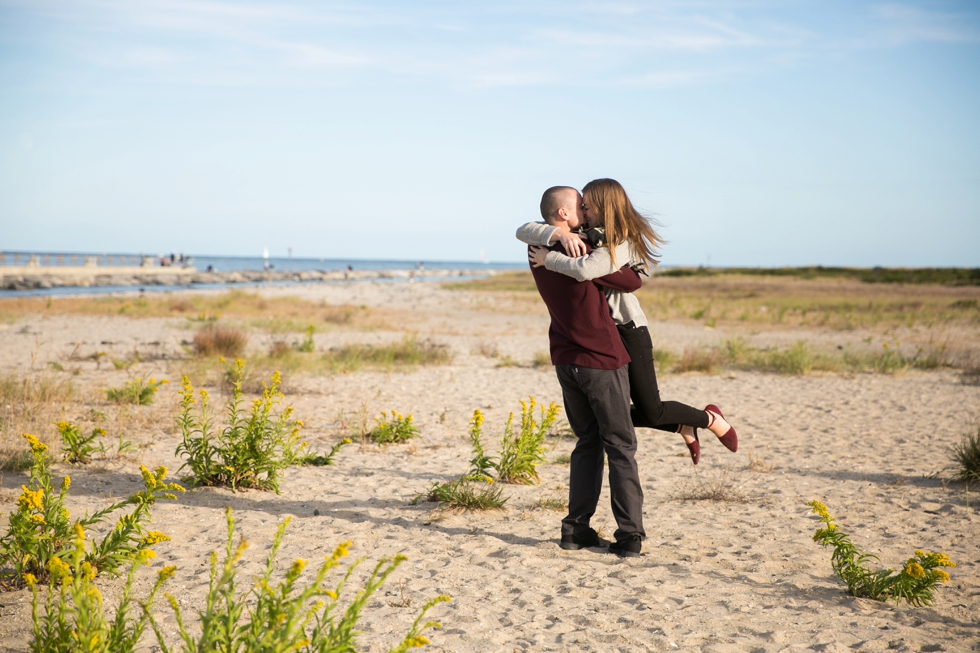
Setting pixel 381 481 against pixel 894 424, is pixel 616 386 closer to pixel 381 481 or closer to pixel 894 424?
pixel 381 481

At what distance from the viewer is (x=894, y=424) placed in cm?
806

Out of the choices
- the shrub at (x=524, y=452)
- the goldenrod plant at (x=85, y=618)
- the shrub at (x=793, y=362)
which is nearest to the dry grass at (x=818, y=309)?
the shrub at (x=793, y=362)

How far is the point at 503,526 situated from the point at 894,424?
5.78 m

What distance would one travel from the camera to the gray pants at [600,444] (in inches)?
149

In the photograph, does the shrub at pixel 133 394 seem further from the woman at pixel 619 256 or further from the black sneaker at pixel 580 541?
the woman at pixel 619 256

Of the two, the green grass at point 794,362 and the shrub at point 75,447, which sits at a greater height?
the green grass at point 794,362

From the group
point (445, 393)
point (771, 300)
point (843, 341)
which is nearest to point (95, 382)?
point (445, 393)

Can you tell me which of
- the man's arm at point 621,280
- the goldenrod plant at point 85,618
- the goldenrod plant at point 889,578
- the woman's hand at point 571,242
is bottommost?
the goldenrod plant at point 889,578

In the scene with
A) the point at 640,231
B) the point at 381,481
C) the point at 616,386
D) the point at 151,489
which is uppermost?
the point at 640,231

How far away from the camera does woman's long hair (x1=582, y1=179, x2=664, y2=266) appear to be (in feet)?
11.8

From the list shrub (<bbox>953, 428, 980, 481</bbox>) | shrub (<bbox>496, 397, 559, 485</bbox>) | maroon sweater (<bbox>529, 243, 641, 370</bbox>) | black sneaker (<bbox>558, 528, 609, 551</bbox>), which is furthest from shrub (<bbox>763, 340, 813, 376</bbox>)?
maroon sweater (<bbox>529, 243, 641, 370</bbox>)

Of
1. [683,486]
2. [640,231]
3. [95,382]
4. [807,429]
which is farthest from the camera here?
[95,382]

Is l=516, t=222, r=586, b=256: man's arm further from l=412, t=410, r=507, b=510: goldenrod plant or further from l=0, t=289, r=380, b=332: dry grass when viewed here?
l=0, t=289, r=380, b=332: dry grass

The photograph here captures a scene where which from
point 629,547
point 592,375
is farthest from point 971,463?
point 592,375
